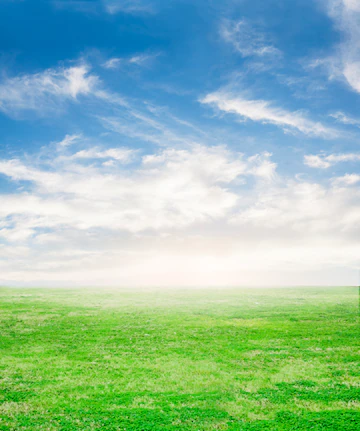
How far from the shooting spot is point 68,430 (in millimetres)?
12500

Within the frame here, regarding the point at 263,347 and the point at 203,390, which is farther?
the point at 263,347

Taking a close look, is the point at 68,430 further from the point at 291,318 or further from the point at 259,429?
the point at 291,318

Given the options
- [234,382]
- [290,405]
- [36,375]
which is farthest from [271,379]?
[36,375]

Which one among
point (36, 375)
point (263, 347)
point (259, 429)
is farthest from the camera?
point (263, 347)

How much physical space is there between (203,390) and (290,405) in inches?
161

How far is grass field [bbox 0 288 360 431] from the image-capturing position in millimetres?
13320

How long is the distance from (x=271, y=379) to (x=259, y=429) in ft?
18.6

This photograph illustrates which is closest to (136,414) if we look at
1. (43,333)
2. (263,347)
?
(263,347)

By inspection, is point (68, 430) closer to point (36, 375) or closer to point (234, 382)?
point (36, 375)

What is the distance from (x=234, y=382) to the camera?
1728 cm

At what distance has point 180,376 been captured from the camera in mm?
18141

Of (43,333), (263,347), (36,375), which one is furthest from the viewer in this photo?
(43,333)

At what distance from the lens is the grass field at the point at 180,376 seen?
1332 centimetres

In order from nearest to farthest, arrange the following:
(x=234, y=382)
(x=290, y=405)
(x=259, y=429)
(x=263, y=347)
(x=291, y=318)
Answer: (x=259, y=429) < (x=290, y=405) < (x=234, y=382) < (x=263, y=347) < (x=291, y=318)
